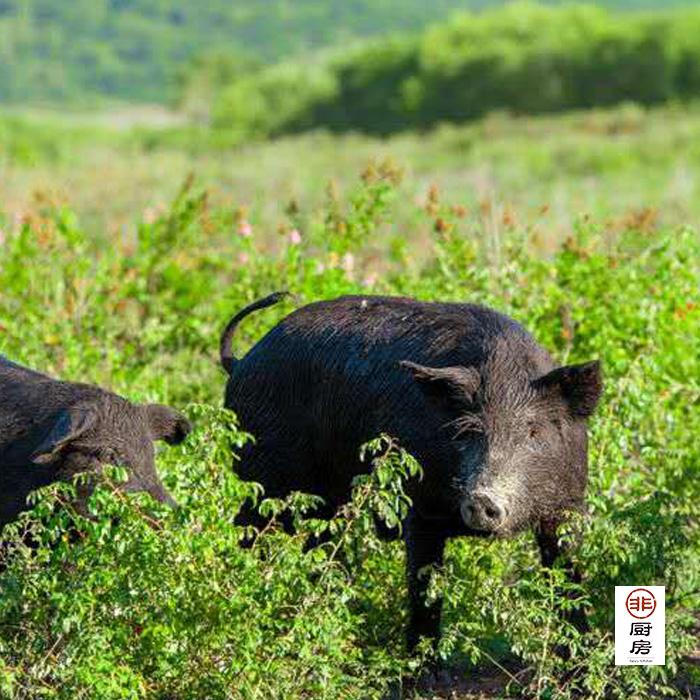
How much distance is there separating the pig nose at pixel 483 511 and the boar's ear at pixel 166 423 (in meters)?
1.59

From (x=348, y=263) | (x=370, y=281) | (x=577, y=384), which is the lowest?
(x=370, y=281)

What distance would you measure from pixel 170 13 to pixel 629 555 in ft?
481

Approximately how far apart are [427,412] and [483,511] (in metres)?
0.59

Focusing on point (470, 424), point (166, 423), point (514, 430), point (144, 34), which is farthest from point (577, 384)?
point (144, 34)

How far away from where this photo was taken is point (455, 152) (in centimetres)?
4166

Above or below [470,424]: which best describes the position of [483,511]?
below

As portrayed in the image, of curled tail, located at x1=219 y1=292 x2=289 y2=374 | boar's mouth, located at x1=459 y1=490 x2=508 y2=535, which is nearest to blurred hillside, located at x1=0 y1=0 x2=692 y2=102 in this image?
curled tail, located at x1=219 y1=292 x2=289 y2=374

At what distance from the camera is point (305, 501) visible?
6449 mm

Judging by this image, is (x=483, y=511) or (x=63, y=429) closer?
(x=483, y=511)

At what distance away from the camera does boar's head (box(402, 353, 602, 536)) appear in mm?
7004

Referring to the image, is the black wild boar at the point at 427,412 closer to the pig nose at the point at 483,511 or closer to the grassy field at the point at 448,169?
the pig nose at the point at 483,511

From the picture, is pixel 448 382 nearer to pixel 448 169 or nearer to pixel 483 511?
pixel 483 511

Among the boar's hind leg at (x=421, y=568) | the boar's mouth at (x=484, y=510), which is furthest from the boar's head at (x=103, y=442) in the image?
the boar's mouth at (x=484, y=510)

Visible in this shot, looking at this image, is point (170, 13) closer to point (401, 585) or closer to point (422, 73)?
point (422, 73)
